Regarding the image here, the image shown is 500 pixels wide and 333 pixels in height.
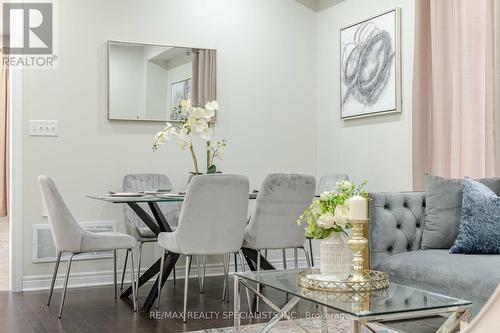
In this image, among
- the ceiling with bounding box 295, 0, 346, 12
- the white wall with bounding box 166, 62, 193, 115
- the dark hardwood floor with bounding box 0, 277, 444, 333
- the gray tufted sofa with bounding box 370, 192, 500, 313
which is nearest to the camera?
the gray tufted sofa with bounding box 370, 192, 500, 313

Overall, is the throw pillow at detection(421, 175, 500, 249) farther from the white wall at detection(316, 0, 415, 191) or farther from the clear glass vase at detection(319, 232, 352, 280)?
the white wall at detection(316, 0, 415, 191)

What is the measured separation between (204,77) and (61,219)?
211 cm

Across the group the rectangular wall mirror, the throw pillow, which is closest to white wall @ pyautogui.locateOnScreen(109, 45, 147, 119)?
the rectangular wall mirror

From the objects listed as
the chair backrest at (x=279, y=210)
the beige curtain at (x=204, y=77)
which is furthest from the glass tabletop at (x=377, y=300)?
the beige curtain at (x=204, y=77)

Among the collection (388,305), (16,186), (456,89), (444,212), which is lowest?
(388,305)

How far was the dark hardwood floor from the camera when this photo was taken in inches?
142

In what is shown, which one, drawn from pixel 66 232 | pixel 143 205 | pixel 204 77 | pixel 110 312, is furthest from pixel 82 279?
pixel 204 77

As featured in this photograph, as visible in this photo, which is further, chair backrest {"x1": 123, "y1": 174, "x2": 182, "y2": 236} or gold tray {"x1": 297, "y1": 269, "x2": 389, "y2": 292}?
chair backrest {"x1": 123, "y1": 174, "x2": 182, "y2": 236}

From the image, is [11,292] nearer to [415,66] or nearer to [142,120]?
[142,120]

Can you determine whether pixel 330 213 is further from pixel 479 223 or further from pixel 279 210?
pixel 279 210

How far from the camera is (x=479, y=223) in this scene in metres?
3.23

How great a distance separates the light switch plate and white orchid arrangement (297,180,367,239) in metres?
3.04
